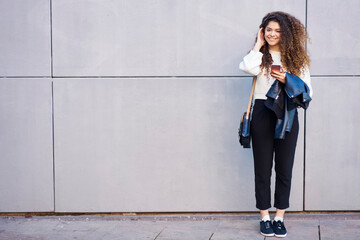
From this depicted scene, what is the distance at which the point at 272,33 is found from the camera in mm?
3590

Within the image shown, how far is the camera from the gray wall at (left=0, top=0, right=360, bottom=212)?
14.2 ft

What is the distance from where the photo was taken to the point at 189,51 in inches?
172

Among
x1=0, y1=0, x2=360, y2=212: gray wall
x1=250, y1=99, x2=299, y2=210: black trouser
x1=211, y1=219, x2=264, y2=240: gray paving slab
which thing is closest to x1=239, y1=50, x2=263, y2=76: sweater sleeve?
x1=250, y1=99, x2=299, y2=210: black trouser

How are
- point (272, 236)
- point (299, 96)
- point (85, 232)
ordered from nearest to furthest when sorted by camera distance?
point (299, 96), point (272, 236), point (85, 232)

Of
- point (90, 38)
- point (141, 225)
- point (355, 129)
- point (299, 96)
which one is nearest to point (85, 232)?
point (141, 225)

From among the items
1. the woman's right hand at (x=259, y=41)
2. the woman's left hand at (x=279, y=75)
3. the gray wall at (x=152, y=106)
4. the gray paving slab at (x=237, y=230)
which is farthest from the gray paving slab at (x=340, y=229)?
the woman's right hand at (x=259, y=41)

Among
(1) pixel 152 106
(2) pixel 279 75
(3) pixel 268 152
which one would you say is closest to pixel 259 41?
(2) pixel 279 75

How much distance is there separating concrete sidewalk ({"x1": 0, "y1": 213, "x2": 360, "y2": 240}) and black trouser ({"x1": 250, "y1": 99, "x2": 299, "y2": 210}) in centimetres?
38

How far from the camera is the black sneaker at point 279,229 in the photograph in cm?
374

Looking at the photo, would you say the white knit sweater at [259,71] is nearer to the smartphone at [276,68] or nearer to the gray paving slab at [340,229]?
the smartphone at [276,68]

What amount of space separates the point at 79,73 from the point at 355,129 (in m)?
2.93

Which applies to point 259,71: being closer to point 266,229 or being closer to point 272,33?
point 272,33

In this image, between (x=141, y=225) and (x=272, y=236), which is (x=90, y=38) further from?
(x=272, y=236)

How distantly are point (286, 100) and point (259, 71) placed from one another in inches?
13.4
